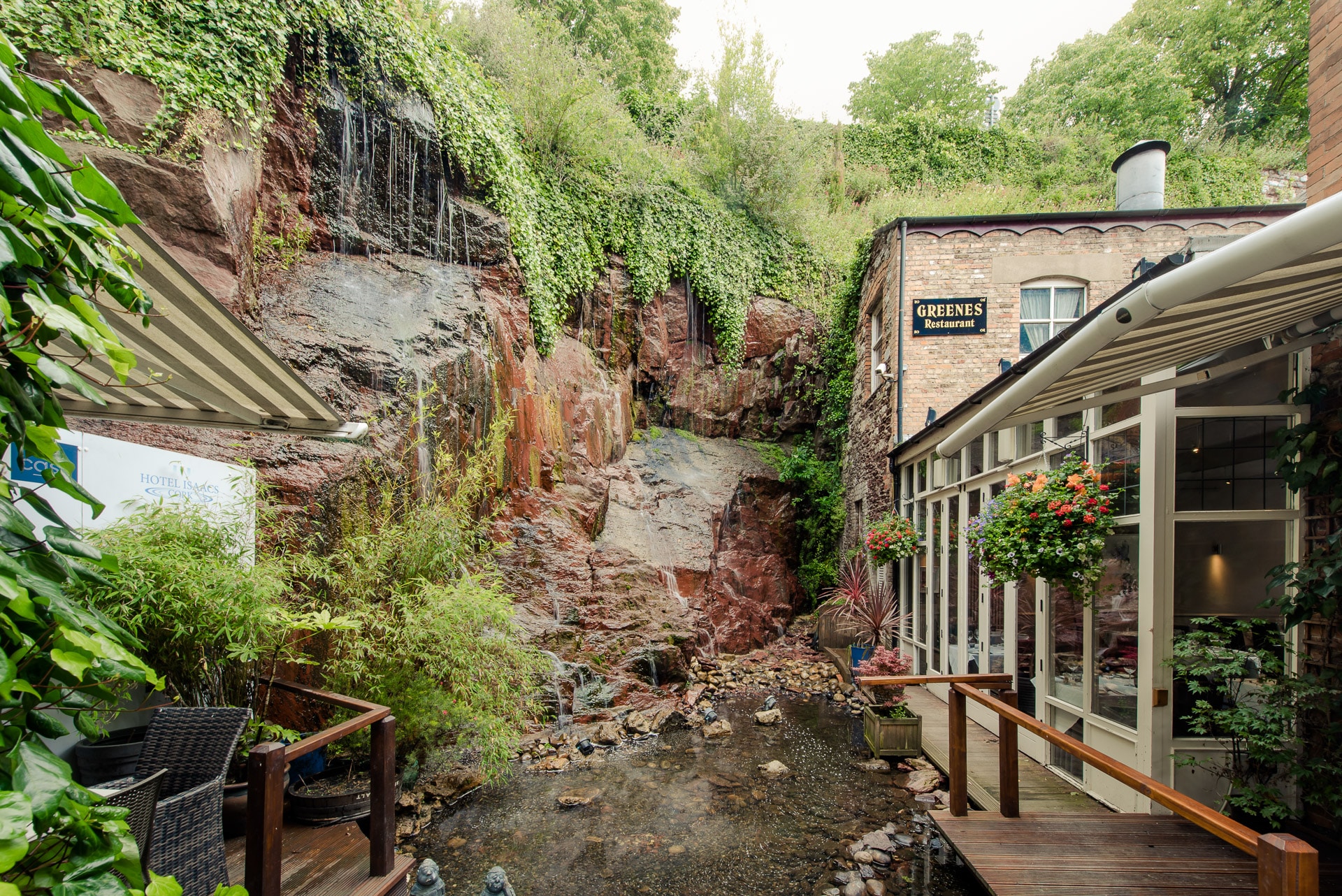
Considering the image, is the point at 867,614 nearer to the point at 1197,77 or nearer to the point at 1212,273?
the point at 1212,273

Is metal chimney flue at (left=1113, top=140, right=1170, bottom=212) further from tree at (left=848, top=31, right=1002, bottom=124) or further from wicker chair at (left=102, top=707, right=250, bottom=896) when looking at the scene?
tree at (left=848, top=31, right=1002, bottom=124)

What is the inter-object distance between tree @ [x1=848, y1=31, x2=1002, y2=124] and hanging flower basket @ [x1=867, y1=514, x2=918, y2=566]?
18513 millimetres

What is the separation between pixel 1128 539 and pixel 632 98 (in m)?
15.5

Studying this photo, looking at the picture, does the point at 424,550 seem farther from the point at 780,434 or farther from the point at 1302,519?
the point at 780,434

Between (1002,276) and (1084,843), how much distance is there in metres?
7.88

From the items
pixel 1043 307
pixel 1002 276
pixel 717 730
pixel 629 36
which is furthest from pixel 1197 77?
pixel 717 730

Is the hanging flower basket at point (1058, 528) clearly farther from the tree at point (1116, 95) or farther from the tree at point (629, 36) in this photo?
the tree at point (1116, 95)

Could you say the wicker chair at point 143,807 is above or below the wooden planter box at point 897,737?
above

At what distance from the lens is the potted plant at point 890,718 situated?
19.4 feet

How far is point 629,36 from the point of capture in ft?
56.8


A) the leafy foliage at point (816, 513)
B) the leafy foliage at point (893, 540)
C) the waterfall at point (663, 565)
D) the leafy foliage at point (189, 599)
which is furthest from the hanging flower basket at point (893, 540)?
the leafy foliage at point (189, 599)

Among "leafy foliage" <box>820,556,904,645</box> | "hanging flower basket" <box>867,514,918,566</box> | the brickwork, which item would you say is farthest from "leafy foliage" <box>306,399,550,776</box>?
the brickwork

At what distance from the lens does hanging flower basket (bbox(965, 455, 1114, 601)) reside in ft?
13.2

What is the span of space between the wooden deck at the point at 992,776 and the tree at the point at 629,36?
15.5 m
